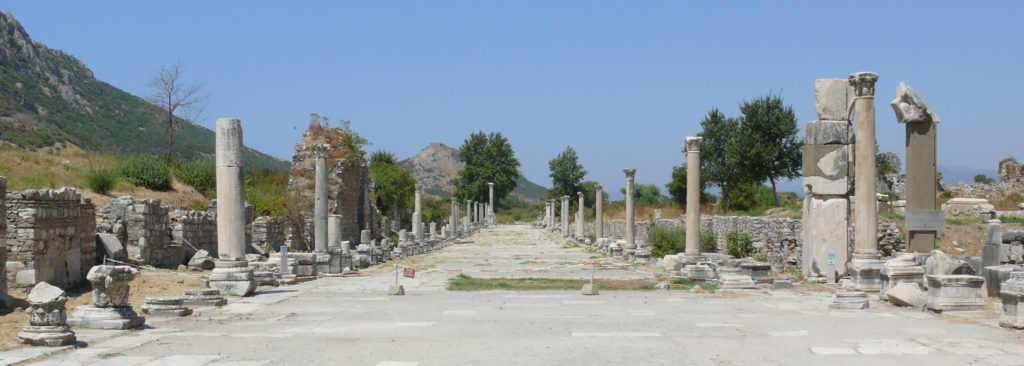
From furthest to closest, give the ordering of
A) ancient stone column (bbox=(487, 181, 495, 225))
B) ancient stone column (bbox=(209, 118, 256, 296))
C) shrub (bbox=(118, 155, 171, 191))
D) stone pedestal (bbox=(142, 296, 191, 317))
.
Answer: ancient stone column (bbox=(487, 181, 495, 225)) → shrub (bbox=(118, 155, 171, 191)) → ancient stone column (bbox=(209, 118, 256, 296)) → stone pedestal (bbox=(142, 296, 191, 317))

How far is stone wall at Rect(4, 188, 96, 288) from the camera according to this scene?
14680mm

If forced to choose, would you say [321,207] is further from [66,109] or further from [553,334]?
[66,109]

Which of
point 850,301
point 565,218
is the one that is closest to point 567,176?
point 565,218

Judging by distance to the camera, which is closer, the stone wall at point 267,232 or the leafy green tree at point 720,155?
the stone wall at point 267,232

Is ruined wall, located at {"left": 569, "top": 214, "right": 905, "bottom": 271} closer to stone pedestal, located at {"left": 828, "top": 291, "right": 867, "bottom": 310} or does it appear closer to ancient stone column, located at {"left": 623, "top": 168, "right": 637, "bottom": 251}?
ancient stone column, located at {"left": 623, "top": 168, "right": 637, "bottom": 251}

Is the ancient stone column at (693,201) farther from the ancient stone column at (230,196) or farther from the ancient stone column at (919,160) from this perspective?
the ancient stone column at (230,196)

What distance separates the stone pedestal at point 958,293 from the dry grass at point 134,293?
37.9 ft

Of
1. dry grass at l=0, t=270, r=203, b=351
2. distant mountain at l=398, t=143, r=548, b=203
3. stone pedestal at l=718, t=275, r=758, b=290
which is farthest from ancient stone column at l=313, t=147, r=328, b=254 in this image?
distant mountain at l=398, t=143, r=548, b=203

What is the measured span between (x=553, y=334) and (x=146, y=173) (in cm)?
2468

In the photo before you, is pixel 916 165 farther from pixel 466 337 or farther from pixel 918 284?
pixel 466 337

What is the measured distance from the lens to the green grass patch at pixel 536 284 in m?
17.8

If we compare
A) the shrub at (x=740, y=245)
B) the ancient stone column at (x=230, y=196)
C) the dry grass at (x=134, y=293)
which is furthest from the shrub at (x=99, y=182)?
the shrub at (x=740, y=245)

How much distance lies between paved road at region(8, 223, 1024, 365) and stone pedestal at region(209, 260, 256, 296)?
1.63 feet

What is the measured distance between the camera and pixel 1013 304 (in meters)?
10.4
